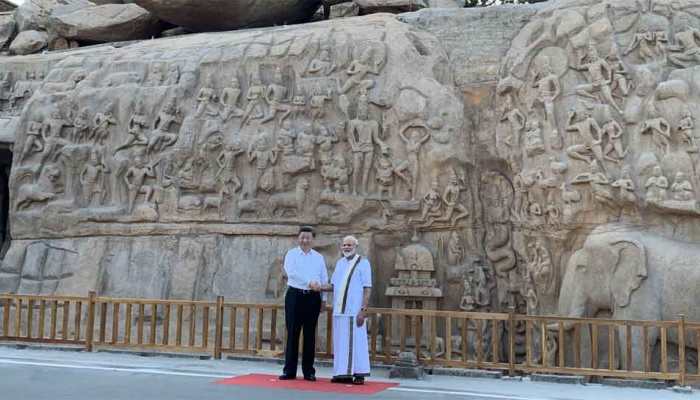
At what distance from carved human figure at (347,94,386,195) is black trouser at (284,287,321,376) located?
4982 millimetres

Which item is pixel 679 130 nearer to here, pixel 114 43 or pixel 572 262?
pixel 572 262

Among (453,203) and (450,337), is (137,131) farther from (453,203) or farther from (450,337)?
(450,337)

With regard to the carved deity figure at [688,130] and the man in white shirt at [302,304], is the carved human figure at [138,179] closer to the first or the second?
the man in white shirt at [302,304]

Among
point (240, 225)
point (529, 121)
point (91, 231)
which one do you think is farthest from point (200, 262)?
point (529, 121)

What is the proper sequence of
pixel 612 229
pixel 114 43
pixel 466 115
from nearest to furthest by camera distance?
pixel 612 229 → pixel 466 115 → pixel 114 43

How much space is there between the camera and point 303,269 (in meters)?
7.10

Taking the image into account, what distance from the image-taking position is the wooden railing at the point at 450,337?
300 inches

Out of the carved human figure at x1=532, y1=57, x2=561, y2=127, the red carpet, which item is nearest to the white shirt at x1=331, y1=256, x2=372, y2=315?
the red carpet

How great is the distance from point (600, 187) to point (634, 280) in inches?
54.0

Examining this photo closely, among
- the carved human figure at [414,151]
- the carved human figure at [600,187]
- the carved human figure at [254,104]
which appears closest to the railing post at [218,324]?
the carved human figure at [414,151]

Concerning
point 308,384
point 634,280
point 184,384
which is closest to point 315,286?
point 308,384

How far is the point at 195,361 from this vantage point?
859 cm

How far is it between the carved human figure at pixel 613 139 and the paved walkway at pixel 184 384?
12.7ft

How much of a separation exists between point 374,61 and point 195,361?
613cm
